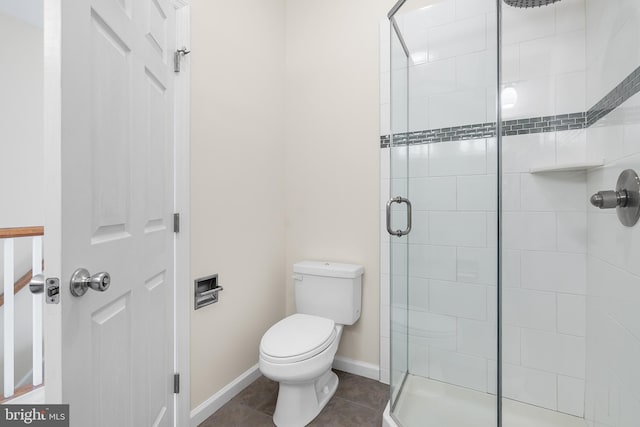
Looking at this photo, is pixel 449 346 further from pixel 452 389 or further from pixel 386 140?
→ pixel 386 140

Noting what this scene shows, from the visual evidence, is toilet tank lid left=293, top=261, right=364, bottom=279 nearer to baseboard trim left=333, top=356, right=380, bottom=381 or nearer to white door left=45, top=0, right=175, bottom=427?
baseboard trim left=333, top=356, right=380, bottom=381

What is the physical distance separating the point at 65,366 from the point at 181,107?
112cm

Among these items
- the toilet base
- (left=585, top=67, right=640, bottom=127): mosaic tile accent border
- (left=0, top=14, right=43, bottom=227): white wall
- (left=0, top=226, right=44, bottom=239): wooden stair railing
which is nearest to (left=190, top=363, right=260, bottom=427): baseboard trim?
the toilet base

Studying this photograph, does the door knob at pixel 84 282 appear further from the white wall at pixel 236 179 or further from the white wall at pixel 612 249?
the white wall at pixel 612 249

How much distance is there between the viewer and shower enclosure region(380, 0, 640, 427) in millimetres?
1228

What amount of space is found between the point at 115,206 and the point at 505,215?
1687 millimetres

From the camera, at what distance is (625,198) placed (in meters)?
0.99

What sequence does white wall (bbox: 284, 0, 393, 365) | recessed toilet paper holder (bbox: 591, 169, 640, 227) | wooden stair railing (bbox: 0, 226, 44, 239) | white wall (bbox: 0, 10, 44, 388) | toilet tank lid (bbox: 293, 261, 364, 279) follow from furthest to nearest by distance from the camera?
white wall (bbox: 0, 10, 44, 388)
white wall (bbox: 284, 0, 393, 365)
toilet tank lid (bbox: 293, 261, 364, 279)
wooden stair railing (bbox: 0, 226, 44, 239)
recessed toilet paper holder (bbox: 591, 169, 640, 227)

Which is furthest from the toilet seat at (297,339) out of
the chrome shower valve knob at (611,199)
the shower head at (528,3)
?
the shower head at (528,3)

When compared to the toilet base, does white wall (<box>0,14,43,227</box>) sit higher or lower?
higher

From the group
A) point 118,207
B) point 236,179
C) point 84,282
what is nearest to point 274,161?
point 236,179

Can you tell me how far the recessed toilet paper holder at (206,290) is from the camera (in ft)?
5.00

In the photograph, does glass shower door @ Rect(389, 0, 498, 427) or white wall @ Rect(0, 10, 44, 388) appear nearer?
glass shower door @ Rect(389, 0, 498, 427)

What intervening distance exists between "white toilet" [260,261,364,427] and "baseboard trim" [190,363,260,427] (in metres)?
0.32
